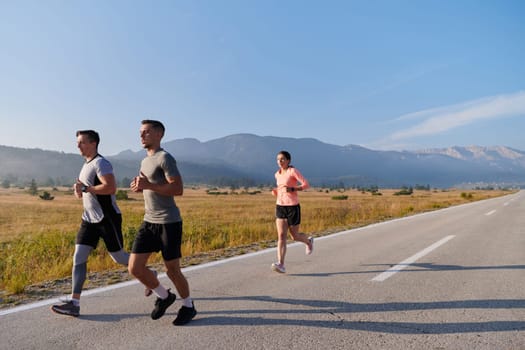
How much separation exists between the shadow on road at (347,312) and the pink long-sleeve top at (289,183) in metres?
1.75

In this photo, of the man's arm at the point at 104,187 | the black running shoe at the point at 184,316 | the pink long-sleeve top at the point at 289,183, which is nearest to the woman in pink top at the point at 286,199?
the pink long-sleeve top at the point at 289,183

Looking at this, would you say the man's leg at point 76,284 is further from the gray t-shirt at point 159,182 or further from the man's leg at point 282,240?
the man's leg at point 282,240

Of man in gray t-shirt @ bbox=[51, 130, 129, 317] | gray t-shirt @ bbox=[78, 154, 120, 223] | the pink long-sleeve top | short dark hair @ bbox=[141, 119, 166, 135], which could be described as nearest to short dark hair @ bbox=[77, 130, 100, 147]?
man in gray t-shirt @ bbox=[51, 130, 129, 317]

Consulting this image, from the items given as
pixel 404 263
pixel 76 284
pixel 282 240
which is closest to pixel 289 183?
pixel 282 240

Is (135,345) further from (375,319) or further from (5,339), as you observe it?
(375,319)

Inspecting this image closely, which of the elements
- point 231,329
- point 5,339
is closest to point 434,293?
point 231,329

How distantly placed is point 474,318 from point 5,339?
444 centimetres

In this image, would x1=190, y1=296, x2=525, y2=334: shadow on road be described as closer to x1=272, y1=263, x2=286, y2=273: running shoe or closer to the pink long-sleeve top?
x1=272, y1=263, x2=286, y2=273: running shoe

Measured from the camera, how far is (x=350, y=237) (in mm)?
9773

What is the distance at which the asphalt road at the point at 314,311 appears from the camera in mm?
3164

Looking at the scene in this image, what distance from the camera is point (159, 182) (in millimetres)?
3453

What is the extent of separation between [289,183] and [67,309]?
3.36 meters

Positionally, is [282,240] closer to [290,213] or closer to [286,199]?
[290,213]

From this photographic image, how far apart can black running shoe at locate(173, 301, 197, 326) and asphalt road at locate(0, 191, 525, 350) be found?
0.27ft
